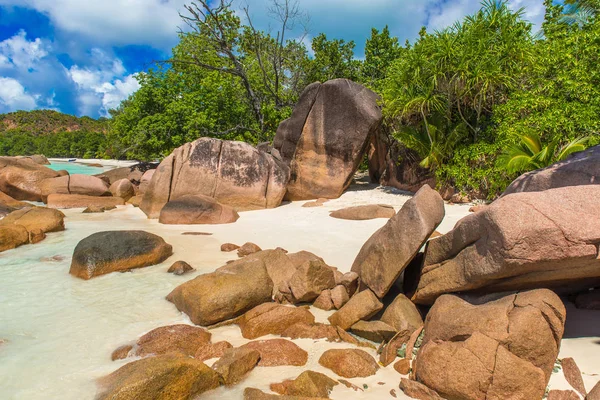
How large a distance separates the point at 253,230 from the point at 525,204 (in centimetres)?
678

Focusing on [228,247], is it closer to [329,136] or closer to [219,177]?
[219,177]

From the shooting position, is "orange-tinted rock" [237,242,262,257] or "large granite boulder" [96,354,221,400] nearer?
"large granite boulder" [96,354,221,400]

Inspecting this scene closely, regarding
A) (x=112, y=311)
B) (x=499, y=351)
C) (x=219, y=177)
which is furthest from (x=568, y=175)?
(x=219, y=177)

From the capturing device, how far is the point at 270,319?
458 centimetres

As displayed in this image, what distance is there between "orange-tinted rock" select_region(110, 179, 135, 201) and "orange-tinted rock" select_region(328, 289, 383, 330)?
13.0m

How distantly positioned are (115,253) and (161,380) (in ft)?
13.8

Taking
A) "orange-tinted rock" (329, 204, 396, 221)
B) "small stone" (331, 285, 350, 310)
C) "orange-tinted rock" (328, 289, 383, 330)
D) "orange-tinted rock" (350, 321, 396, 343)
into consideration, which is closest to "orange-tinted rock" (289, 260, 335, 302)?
"small stone" (331, 285, 350, 310)

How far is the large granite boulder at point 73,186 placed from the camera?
15.3 m

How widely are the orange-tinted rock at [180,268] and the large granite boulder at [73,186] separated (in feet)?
35.0

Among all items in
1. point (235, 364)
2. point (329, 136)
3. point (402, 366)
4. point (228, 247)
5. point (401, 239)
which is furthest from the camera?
point (329, 136)

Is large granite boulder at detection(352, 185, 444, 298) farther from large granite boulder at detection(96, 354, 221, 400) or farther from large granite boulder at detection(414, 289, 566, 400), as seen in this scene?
large granite boulder at detection(96, 354, 221, 400)

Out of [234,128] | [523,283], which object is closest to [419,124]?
[234,128]

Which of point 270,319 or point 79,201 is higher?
point 79,201

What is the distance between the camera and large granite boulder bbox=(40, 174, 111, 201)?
15.3 metres
